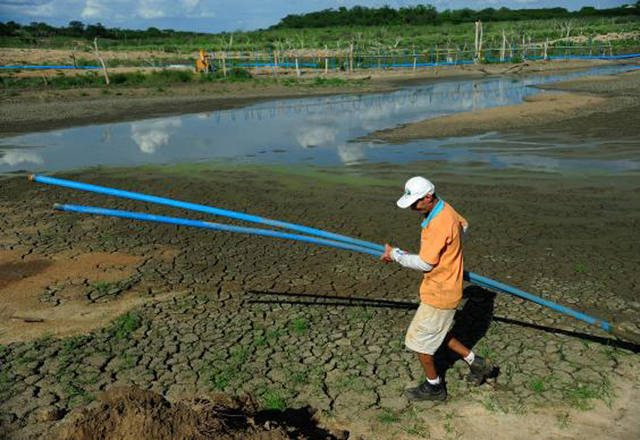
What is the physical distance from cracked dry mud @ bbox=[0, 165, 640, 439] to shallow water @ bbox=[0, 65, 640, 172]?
3431 mm

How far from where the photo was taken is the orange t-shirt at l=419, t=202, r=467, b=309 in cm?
404

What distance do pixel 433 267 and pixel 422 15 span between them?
340ft

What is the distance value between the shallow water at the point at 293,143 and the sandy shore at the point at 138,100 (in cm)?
216

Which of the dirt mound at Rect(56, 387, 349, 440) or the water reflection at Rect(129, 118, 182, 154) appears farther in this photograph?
the water reflection at Rect(129, 118, 182, 154)

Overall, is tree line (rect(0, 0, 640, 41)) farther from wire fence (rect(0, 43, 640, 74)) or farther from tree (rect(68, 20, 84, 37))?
wire fence (rect(0, 43, 640, 74))

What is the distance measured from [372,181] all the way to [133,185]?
547cm

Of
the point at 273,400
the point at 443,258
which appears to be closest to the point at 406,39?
the point at 443,258

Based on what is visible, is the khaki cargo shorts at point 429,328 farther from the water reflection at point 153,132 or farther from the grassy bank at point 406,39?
the grassy bank at point 406,39

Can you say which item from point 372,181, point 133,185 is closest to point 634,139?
point 372,181


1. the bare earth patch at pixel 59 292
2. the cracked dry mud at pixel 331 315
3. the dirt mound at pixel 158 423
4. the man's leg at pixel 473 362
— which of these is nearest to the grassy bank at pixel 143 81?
the cracked dry mud at pixel 331 315

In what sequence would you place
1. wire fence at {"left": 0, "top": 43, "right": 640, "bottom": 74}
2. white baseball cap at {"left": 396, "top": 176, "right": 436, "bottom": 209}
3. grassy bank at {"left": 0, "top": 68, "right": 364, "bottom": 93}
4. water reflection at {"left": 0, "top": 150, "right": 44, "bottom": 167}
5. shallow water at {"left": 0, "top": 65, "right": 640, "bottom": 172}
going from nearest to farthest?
white baseball cap at {"left": 396, "top": 176, "right": 436, "bottom": 209} < shallow water at {"left": 0, "top": 65, "right": 640, "bottom": 172} < water reflection at {"left": 0, "top": 150, "right": 44, "bottom": 167} < grassy bank at {"left": 0, "top": 68, "right": 364, "bottom": 93} < wire fence at {"left": 0, "top": 43, "right": 640, "bottom": 74}

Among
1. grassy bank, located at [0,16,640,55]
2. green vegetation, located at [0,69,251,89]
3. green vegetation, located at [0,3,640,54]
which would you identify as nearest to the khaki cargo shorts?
green vegetation, located at [0,69,251,89]

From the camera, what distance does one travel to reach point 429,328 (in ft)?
14.1

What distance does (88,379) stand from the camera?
503cm
